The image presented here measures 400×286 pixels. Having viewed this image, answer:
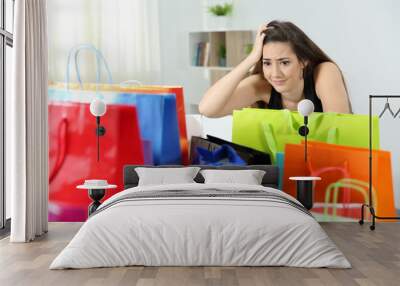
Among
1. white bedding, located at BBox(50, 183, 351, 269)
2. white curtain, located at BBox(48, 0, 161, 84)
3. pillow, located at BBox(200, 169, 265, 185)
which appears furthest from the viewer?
white curtain, located at BBox(48, 0, 161, 84)

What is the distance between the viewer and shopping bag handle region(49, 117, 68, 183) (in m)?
8.17

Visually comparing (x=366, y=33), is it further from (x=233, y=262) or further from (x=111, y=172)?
(x=233, y=262)

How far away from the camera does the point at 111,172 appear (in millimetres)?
8164

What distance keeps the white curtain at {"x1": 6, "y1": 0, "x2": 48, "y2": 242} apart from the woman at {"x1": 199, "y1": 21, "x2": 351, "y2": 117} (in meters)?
2.13

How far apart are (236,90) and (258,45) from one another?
574 millimetres

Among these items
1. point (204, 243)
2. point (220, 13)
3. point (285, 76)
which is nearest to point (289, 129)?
point (285, 76)

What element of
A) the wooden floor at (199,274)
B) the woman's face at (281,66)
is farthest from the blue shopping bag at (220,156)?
the wooden floor at (199,274)

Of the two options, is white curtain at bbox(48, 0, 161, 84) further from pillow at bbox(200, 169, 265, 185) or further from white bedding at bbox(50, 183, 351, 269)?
white bedding at bbox(50, 183, 351, 269)

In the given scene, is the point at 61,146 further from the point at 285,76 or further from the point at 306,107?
the point at 306,107

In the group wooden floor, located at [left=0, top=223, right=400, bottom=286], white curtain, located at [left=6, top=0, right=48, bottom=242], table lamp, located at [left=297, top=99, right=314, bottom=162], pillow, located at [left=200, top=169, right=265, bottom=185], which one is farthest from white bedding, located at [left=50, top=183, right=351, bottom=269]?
table lamp, located at [left=297, top=99, right=314, bottom=162]

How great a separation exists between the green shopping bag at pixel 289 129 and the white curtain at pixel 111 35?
1.16 metres

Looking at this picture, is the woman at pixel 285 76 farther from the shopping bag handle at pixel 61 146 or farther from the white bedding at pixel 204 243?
the white bedding at pixel 204 243

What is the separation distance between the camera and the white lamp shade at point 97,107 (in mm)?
7926

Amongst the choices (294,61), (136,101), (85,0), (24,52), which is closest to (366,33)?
(294,61)
